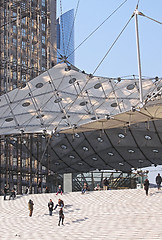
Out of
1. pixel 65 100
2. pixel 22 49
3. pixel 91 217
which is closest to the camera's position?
pixel 91 217

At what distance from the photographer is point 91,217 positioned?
78.2 ft

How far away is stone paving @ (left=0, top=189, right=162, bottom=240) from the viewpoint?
2036 cm

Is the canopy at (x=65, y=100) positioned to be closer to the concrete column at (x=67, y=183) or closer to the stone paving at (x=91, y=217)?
the concrete column at (x=67, y=183)

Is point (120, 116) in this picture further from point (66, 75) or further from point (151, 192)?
point (66, 75)

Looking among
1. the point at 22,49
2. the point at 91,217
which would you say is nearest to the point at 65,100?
the point at 91,217

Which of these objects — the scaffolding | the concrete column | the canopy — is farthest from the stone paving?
the scaffolding

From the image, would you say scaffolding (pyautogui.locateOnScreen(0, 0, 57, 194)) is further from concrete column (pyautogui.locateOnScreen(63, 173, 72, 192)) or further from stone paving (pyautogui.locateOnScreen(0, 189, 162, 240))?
stone paving (pyautogui.locateOnScreen(0, 189, 162, 240))

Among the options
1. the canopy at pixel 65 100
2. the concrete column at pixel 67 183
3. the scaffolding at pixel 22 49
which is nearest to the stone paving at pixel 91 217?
the canopy at pixel 65 100

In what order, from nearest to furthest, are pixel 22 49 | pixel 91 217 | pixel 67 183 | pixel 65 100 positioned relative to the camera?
pixel 91 217 → pixel 65 100 → pixel 67 183 → pixel 22 49

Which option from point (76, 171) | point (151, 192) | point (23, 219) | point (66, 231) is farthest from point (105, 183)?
point (76, 171)

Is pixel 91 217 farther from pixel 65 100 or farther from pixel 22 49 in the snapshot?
pixel 22 49

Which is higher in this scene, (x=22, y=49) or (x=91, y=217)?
(x=22, y=49)

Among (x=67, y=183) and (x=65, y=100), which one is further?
(x=67, y=183)

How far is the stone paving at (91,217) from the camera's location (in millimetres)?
20359
